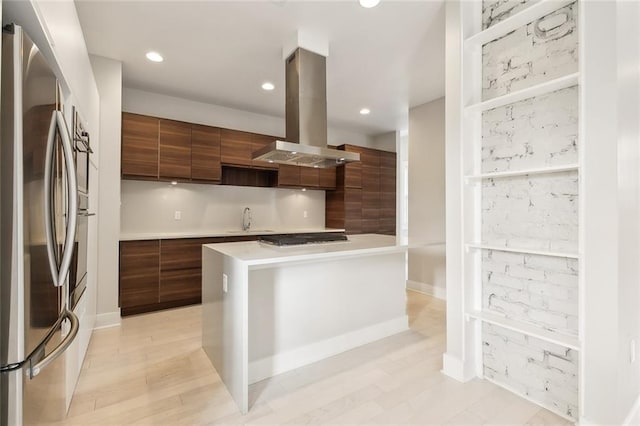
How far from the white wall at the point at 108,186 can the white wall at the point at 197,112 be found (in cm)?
74

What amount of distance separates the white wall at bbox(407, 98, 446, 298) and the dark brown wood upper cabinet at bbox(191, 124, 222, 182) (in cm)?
281

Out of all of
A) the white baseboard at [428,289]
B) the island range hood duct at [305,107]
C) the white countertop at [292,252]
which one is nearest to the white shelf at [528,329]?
the white countertop at [292,252]

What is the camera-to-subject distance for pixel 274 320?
2.24 meters

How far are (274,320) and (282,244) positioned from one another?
1.83 feet

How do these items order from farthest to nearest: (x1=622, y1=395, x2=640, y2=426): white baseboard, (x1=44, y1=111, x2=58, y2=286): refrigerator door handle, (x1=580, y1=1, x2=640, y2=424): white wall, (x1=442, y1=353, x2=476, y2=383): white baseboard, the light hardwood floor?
(x1=442, y1=353, x2=476, y2=383): white baseboard < the light hardwood floor < (x1=622, y1=395, x2=640, y2=426): white baseboard < (x1=580, y1=1, x2=640, y2=424): white wall < (x1=44, y1=111, x2=58, y2=286): refrigerator door handle

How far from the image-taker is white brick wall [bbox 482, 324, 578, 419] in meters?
1.77

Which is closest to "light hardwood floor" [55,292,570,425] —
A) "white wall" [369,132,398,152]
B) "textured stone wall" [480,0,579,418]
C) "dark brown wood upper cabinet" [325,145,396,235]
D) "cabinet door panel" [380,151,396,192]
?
"textured stone wall" [480,0,579,418]

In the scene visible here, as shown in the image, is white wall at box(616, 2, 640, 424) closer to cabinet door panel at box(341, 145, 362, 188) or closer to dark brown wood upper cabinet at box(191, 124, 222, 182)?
cabinet door panel at box(341, 145, 362, 188)

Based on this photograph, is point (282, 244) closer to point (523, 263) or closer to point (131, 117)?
point (523, 263)

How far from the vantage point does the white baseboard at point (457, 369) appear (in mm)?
2100

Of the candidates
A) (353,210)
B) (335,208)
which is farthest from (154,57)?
(353,210)

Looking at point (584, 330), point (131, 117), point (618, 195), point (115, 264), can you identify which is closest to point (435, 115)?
point (618, 195)

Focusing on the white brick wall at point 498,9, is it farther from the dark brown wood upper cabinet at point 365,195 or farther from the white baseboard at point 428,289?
the white baseboard at point 428,289

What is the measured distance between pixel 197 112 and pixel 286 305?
3.25 metres
